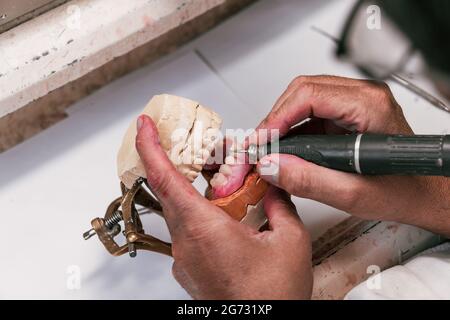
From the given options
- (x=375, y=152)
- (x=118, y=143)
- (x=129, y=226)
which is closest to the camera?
(x=375, y=152)

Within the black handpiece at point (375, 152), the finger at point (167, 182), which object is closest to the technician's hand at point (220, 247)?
the finger at point (167, 182)

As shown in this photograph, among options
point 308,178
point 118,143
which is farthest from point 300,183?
point 118,143

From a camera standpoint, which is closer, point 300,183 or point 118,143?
point 300,183

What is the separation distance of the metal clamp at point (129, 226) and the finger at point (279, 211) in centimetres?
16

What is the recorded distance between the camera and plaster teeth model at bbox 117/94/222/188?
772mm

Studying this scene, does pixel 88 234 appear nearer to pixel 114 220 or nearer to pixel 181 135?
Answer: pixel 114 220

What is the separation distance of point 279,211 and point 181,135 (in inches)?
6.5

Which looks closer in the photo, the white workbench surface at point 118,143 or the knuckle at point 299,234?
the knuckle at point 299,234

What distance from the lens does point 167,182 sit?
2.40 feet

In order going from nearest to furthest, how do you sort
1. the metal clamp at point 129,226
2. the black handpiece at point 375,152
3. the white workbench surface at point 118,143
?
1. the black handpiece at point 375,152
2. the metal clamp at point 129,226
3. the white workbench surface at point 118,143

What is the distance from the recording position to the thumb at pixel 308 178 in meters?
0.74

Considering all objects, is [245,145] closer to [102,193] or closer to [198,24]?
[102,193]

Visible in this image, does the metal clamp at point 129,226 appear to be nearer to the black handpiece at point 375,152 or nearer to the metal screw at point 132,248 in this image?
the metal screw at point 132,248
